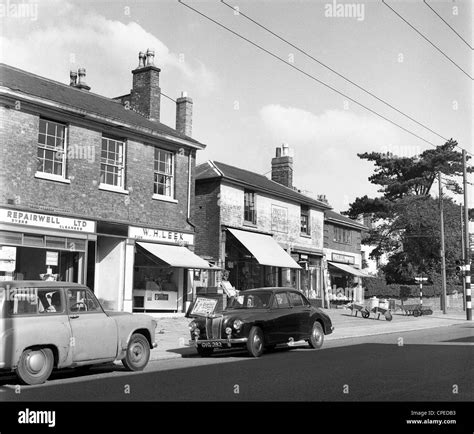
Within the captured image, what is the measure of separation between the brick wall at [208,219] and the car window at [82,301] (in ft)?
53.5

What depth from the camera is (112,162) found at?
840 inches

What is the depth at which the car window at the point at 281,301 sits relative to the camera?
14442 millimetres

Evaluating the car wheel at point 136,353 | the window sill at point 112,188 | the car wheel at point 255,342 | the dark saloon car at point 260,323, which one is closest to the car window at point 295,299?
the dark saloon car at point 260,323

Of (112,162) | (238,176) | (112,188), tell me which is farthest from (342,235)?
(112,188)

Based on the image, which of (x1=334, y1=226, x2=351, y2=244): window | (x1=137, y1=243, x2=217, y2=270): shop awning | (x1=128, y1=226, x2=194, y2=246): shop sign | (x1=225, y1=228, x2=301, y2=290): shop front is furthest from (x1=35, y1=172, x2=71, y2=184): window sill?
(x1=334, y1=226, x2=351, y2=244): window

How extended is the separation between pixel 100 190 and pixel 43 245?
302cm

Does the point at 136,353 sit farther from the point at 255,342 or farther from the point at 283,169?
the point at 283,169

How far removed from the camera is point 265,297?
14.5m

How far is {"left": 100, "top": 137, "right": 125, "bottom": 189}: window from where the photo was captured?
69.1 ft

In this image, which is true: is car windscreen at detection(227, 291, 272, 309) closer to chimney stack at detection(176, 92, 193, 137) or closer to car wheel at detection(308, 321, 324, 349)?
car wheel at detection(308, 321, 324, 349)

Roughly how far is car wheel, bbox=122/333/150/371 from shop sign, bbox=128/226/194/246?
10.5 metres

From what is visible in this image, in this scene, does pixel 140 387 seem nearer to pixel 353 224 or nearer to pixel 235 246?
pixel 235 246
